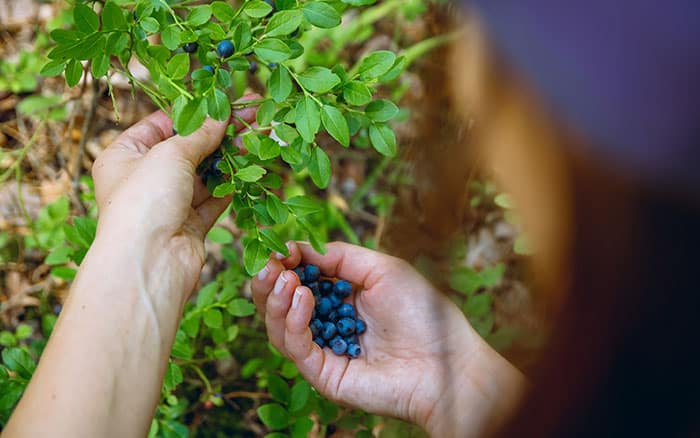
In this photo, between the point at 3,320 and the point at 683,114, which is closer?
the point at 683,114

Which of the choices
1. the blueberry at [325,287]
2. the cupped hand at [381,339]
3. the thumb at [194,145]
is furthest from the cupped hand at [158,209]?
the blueberry at [325,287]

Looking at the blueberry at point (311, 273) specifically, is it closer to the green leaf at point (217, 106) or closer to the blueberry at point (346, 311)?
the blueberry at point (346, 311)

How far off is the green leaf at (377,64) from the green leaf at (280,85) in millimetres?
Answer: 147

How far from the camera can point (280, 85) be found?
119cm

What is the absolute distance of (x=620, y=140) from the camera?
457mm

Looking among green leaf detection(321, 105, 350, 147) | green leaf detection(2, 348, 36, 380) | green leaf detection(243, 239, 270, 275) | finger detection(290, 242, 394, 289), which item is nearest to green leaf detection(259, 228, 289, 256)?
green leaf detection(243, 239, 270, 275)

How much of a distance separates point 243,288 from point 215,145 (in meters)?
1.10

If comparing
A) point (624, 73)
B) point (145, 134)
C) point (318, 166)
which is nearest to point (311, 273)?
point (318, 166)

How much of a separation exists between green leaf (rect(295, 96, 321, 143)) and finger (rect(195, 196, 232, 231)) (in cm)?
39

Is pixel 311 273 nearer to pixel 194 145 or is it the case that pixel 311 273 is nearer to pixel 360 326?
pixel 360 326

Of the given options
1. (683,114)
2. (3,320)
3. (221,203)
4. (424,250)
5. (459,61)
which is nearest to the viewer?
→ (683,114)

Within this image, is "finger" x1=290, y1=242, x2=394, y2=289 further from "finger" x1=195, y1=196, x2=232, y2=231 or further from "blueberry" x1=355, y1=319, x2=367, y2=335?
"finger" x1=195, y1=196, x2=232, y2=231

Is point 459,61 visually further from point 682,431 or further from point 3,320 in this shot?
point 3,320

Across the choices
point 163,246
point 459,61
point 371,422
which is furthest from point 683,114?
point 371,422
